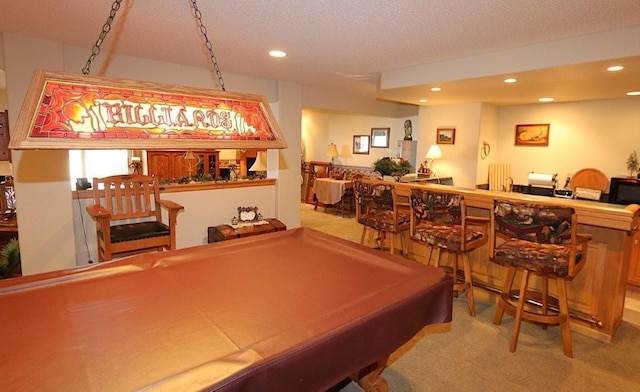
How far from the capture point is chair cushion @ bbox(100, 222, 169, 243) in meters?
3.09

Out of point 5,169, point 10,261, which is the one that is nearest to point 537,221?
point 10,261

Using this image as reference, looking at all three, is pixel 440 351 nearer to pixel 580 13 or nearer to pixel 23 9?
pixel 580 13

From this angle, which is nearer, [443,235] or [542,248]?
[542,248]

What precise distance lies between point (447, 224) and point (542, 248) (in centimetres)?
69

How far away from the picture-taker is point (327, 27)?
260 cm

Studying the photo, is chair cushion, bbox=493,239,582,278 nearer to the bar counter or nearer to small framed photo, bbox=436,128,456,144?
the bar counter

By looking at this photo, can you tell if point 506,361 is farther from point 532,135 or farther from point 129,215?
point 532,135

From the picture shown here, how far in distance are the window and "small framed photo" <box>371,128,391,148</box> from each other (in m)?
5.39

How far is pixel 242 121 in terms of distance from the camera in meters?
2.10

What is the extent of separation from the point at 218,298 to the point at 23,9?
253 cm

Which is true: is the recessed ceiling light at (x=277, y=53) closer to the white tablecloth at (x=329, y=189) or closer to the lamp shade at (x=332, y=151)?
the white tablecloth at (x=329, y=189)

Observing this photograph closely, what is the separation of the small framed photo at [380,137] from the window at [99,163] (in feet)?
17.7

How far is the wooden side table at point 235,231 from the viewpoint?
157 inches

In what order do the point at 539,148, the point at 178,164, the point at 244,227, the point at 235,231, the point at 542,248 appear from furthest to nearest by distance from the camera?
the point at 178,164 → the point at 539,148 → the point at 244,227 → the point at 235,231 → the point at 542,248
